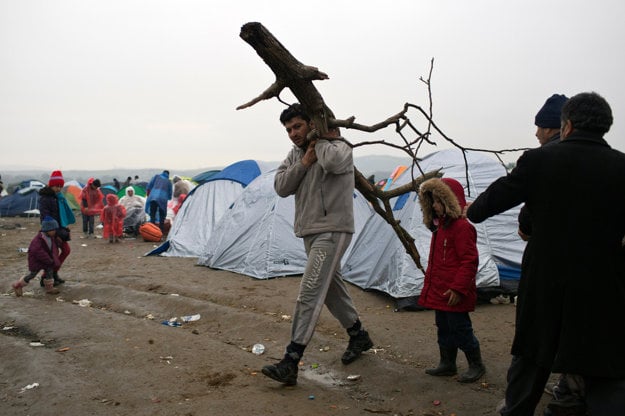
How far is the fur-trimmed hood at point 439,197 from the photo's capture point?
4.25m

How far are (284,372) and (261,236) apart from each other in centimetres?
531

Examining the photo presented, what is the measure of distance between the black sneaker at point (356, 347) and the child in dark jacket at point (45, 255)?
5441 millimetres

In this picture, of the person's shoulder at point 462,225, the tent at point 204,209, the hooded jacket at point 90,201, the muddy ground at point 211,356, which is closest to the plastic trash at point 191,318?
the muddy ground at point 211,356

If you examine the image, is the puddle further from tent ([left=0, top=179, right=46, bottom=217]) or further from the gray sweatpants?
tent ([left=0, top=179, right=46, bottom=217])

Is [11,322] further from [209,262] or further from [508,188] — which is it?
[508,188]

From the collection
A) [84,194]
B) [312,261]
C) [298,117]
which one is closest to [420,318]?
[312,261]

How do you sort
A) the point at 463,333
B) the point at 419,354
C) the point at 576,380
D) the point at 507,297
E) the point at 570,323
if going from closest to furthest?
the point at 570,323, the point at 576,380, the point at 463,333, the point at 419,354, the point at 507,297

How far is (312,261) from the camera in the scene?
416 cm

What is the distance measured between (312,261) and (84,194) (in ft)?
41.6

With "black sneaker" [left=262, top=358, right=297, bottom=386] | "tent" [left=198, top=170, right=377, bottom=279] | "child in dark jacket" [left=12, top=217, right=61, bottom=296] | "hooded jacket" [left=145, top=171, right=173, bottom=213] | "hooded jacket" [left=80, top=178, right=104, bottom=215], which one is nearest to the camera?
"black sneaker" [left=262, top=358, right=297, bottom=386]

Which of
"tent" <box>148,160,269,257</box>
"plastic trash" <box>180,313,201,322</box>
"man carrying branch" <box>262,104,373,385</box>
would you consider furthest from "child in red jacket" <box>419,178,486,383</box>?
"tent" <box>148,160,269,257</box>

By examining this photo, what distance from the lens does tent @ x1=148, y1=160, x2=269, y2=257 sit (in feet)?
39.0

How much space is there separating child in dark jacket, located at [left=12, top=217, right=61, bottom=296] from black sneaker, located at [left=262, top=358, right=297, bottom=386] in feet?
18.0

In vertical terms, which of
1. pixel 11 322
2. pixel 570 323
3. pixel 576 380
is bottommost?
pixel 11 322
